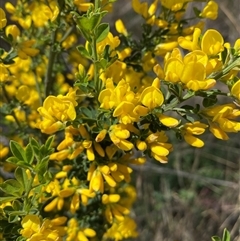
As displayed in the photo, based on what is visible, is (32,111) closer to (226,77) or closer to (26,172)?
(26,172)

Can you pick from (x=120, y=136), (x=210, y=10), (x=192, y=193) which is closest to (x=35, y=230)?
(x=120, y=136)

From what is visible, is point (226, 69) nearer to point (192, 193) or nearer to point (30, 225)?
point (30, 225)

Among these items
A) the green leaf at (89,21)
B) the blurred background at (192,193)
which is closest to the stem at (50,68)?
the green leaf at (89,21)

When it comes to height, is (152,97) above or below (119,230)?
above

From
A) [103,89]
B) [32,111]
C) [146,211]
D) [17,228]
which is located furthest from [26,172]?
[146,211]

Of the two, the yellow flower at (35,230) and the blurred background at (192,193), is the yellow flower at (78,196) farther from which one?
the blurred background at (192,193)

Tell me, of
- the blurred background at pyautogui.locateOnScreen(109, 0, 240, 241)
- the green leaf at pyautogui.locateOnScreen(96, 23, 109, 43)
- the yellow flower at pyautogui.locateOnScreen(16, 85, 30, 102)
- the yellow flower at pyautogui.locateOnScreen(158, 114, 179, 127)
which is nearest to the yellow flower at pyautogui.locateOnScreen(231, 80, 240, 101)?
the yellow flower at pyautogui.locateOnScreen(158, 114, 179, 127)
